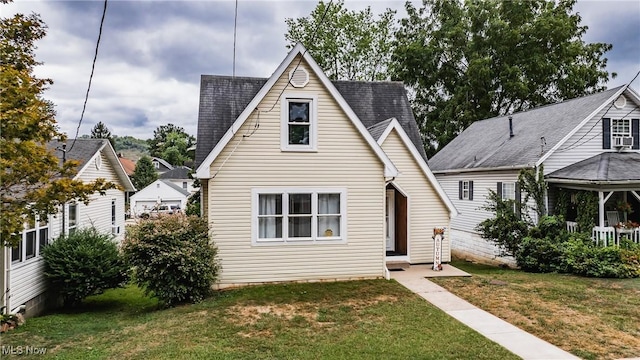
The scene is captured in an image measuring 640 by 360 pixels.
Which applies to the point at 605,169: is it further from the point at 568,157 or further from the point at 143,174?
the point at 143,174

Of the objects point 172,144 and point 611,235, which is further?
point 172,144

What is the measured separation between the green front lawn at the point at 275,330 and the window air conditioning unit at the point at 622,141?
11893 mm

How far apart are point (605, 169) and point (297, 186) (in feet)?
36.9

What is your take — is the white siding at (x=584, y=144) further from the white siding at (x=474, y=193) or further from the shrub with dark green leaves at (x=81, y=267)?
the shrub with dark green leaves at (x=81, y=267)

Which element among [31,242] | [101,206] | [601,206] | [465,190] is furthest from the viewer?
[465,190]

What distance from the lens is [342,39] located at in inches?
1304

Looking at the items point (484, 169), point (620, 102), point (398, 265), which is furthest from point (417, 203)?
point (620, 102)

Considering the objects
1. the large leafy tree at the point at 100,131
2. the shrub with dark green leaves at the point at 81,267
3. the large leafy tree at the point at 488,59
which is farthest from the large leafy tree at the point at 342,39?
the large leafy tree at the point at 100,131

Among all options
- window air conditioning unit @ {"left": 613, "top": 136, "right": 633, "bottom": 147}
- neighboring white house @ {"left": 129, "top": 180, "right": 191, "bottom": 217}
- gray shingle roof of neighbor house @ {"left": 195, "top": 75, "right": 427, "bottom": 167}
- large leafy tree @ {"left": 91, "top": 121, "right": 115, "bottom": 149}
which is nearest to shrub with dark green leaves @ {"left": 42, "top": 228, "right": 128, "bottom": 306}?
gray shingle roof of neighbor house @ {"left": 195, "top": 75, "right": 427, "bottom": 167}

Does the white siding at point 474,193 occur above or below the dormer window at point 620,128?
below

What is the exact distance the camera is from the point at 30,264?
1095cm

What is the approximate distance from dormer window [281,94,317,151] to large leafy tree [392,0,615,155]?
22.7m

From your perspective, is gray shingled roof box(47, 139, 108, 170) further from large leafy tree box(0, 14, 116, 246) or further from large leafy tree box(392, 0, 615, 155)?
large leafy tree box(392, 0, 615, 155)

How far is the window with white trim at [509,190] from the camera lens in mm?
17602
